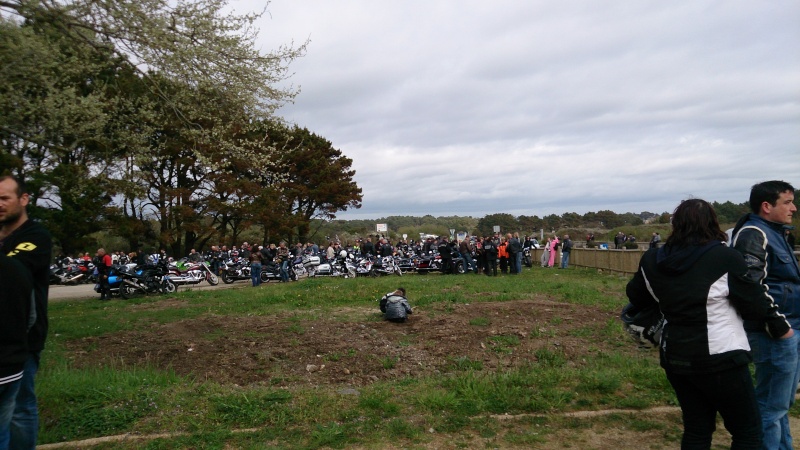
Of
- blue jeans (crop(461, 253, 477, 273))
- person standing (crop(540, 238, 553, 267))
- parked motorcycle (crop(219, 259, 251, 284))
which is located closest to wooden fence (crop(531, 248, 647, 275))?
person standing (crop(540, 238, 553, 267))

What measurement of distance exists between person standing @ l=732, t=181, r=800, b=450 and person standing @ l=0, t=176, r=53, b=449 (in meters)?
4.16

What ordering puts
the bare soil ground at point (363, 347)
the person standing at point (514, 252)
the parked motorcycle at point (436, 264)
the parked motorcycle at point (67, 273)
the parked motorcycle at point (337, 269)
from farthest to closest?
the parked motorcycle at point (67, 273) → the parked motorcycle at point (436, 264) → the parked motorcycle at point (337, 269) → the person standing at point (514, 252) → the bare soil ground at point (363, 347)

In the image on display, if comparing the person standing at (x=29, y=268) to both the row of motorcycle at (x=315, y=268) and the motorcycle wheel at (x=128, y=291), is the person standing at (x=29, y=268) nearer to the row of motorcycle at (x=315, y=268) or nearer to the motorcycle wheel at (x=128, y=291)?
the motorcycle wheel at (x=128, y=291)

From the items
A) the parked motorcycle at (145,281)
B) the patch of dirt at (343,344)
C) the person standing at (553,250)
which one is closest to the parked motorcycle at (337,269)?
the parked motorcycle at (145,281)

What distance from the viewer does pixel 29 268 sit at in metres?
3.26

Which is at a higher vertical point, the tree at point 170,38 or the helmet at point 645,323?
the tree at point 170,38

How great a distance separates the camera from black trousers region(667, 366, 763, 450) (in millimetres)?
2951

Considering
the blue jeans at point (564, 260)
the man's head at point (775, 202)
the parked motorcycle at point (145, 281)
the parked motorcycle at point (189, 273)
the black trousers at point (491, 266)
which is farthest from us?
the blue jeans at point (564, 260)

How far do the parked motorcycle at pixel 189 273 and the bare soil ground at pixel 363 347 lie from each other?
10.3m

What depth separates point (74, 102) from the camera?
10.9 metres

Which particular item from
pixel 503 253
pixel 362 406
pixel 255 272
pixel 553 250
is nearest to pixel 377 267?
pixel 503 253

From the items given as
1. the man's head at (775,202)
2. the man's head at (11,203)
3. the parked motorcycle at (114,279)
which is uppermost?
the man's head at (11,203)

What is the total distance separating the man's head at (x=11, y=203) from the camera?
3350 millimetres

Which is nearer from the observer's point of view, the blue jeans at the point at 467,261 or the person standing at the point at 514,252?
the person standing at the point at 514,252
